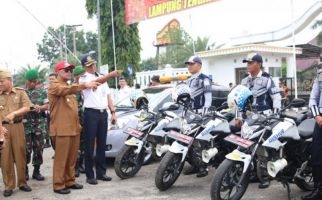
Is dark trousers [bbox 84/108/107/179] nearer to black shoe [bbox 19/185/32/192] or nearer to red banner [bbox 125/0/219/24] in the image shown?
black shoe [bbox 19/185/32/192]

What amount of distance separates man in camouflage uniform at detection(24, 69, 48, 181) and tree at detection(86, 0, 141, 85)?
49.9 ft

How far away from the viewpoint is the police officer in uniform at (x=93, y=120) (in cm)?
625

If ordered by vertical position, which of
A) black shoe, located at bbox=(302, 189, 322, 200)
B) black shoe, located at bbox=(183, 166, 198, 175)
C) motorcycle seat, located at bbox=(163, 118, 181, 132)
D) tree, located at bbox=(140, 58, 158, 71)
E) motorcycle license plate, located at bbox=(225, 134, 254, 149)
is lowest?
black shoe, located at bbox=(183, 166, 198, 175)

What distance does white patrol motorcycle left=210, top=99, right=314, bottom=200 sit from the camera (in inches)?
182

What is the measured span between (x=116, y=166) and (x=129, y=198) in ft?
3.05

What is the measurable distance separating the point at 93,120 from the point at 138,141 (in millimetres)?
751

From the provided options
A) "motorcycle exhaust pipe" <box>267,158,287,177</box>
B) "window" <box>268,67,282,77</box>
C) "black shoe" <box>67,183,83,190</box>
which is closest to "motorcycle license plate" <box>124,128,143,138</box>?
"black shoe" <box>67,183,83,190</box>

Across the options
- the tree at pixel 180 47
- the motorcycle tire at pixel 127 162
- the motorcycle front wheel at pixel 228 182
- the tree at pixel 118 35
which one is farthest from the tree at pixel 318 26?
the tree at pixel 180 47

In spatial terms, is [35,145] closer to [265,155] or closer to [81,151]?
[81,151]

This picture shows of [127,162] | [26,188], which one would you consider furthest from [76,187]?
[127,162]

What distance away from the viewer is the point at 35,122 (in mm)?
6652

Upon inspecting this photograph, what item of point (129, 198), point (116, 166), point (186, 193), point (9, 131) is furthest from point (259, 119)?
point (9, 131)

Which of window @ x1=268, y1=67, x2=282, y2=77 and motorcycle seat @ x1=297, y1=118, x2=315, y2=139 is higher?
window @ x1=268, y1=67, x2=282, y2=77

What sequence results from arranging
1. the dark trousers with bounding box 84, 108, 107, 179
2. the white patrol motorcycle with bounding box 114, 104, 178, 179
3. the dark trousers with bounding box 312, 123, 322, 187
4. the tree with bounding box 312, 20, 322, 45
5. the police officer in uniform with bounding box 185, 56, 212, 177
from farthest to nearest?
the tree with bounding box 312, 20, 322, 45, the police officer in uniform with bounding box 185, 56, 212, 177, the white patrol motorcycle with bounding box 114, 104, 178, 179, the dark trousers with bounding box 84, 108, 107, 179, the dark trousers with bounding box 312, 123, 322, 187
